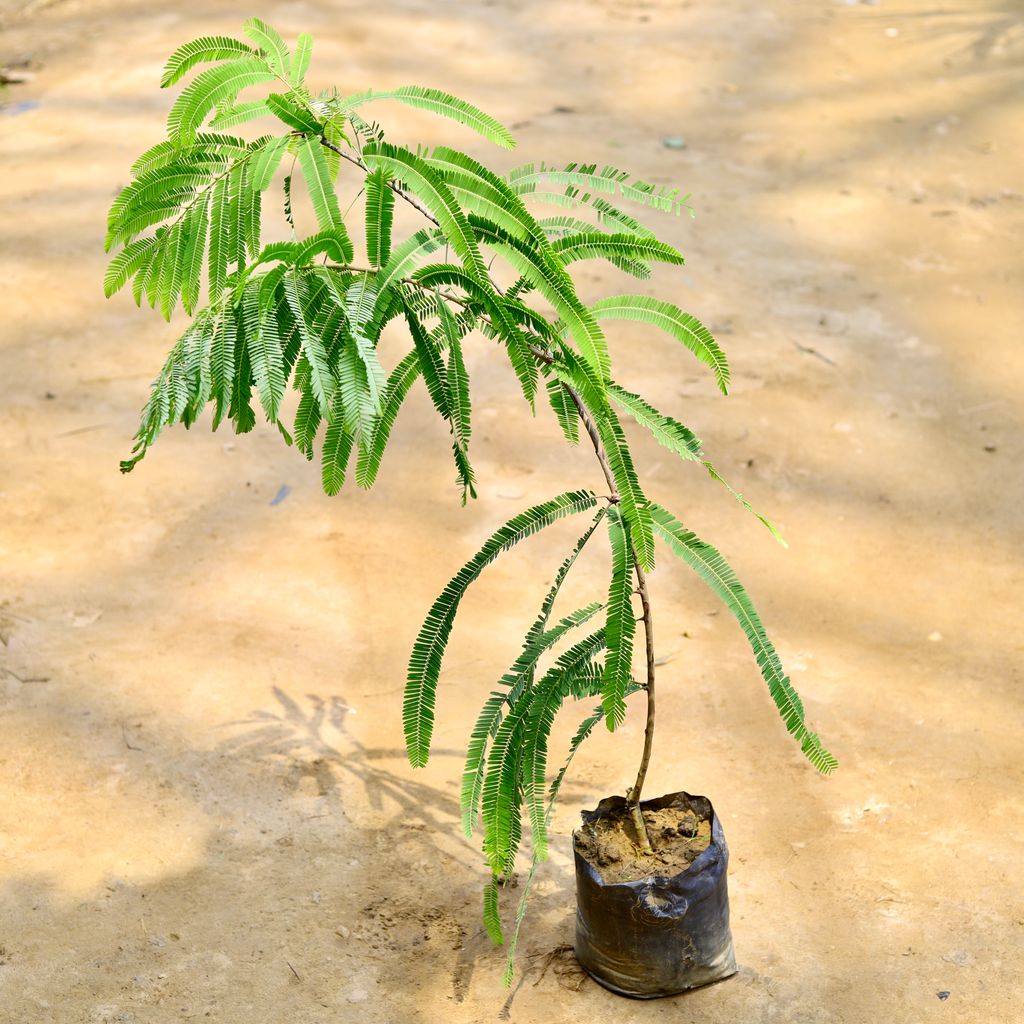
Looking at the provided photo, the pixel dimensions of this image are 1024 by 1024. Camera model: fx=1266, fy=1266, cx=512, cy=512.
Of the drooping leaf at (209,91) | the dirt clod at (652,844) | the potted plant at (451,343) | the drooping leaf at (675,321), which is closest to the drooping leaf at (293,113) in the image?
the potted plant at (451,343)

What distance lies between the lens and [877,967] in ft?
9.66

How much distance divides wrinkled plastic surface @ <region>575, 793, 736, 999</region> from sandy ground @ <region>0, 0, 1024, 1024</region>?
8cm

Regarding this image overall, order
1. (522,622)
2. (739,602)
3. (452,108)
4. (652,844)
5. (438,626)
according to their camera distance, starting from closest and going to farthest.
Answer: (452,108), (739,602), (438,626), (652,844), (522,622)

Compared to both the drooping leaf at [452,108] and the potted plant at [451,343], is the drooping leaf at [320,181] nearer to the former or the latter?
the potted plant at [451,343]

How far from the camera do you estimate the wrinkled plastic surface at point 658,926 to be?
275 cm

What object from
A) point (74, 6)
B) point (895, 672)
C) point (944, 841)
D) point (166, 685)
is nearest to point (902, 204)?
point (895, 672)

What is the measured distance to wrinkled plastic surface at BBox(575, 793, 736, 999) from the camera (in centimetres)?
275

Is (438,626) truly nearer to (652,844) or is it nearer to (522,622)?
(652,844)

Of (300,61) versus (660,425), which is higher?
(300,61)

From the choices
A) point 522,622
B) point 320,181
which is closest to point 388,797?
point 522,622

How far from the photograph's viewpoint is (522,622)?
4207mm

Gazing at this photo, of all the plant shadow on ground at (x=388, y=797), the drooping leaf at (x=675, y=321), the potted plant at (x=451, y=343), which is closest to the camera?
the potted plant at (x=451, y=343)

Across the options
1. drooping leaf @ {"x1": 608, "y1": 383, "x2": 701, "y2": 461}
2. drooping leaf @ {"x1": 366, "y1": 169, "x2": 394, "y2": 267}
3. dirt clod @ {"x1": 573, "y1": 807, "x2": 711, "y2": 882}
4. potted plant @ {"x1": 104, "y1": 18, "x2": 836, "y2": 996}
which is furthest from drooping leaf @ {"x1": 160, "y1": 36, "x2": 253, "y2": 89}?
dirt clod @ {"x1": 573, "y1": 807, "x2": 711, "y2": 882}

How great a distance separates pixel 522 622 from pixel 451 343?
81.7 inches
